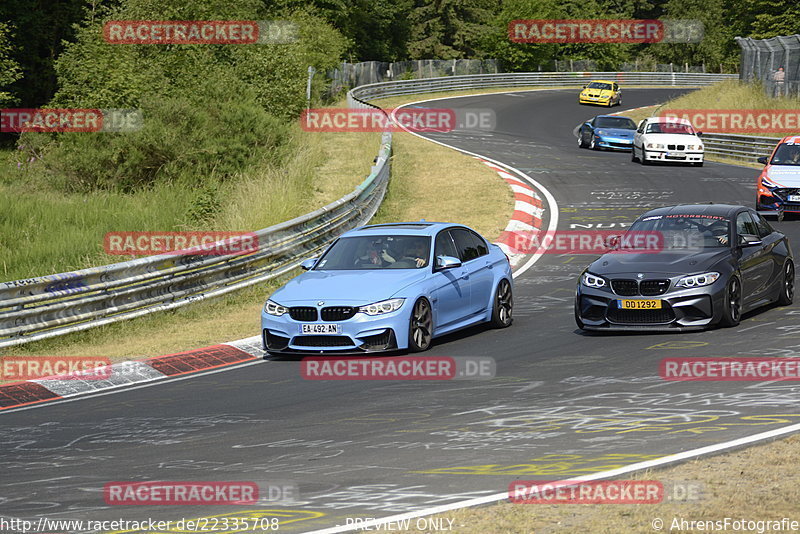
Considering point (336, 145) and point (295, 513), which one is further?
point (336, 145)

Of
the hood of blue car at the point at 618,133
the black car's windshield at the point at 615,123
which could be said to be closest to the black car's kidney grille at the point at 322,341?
the hood of blue car at the point at 618,133

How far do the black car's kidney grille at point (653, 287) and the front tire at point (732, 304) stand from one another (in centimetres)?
76

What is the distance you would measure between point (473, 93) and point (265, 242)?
52.4 metres

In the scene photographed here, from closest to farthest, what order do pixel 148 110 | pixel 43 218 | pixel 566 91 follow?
pixel 43 218 < pixel 148 110 < pixel 566 91

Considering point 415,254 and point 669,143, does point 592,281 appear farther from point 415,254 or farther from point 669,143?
point 669,143

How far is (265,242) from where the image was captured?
1781 cm

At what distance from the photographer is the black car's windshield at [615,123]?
3978cm

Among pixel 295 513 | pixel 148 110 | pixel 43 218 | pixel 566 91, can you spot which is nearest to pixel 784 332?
pixel 295 513

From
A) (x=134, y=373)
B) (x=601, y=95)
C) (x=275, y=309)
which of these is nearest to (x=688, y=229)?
(x=275, y=309)

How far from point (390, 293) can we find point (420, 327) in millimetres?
580

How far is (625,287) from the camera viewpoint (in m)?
13.5

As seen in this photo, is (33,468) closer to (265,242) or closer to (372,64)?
(265,242)

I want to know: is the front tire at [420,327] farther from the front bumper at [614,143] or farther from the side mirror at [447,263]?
the front bumper at [614,143]

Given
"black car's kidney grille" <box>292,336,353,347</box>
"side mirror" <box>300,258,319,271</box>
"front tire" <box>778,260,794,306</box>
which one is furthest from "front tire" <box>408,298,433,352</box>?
"front tire" <box>778,260,794,306</box>
